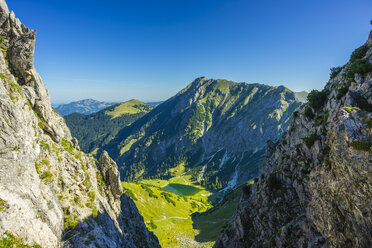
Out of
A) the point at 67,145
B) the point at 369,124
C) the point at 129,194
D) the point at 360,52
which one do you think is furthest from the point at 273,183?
the point at 129,194

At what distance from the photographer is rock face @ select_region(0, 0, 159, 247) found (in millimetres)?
24078

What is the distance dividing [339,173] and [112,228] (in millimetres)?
44742

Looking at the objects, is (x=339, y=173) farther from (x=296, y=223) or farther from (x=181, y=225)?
(x=181, y=225)

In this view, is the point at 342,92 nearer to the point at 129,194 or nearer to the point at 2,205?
the point at 2,205

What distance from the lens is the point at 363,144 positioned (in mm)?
17953

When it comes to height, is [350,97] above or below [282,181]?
above

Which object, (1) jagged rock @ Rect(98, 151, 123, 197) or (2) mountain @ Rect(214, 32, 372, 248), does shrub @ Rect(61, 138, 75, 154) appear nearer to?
(1) jagged rock @ Rect(98, 151, 123, 197)

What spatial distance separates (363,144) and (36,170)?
1687 inches

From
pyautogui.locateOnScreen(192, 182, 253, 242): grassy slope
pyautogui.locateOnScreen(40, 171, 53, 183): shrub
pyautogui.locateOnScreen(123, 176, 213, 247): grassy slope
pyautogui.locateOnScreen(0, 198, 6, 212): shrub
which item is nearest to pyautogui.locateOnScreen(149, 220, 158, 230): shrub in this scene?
pyautogui.locateOnScreen(123, 176, 213, 247): grassy slope

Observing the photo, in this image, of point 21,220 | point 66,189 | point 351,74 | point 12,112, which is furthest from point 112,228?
point 351,74

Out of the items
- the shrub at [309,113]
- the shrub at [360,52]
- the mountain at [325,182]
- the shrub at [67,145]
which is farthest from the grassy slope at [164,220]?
the shrub at [360,52]

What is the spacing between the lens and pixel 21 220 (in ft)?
75.0

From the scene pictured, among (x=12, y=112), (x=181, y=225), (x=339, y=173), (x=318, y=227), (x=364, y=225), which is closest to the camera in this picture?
(x=364, y=225)

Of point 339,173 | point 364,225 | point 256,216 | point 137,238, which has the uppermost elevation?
point 339,173
